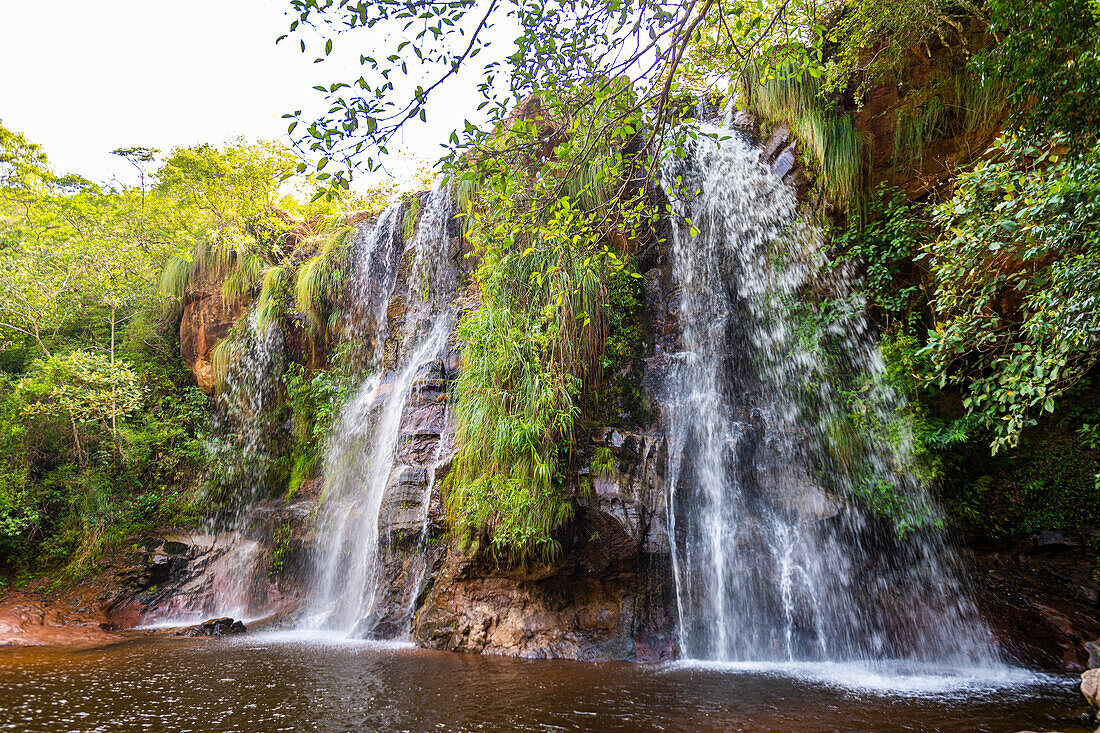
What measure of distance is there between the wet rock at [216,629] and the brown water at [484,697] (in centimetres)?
157

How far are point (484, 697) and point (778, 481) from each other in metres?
4.44

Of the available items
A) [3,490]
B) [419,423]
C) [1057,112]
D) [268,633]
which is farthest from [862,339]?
[3,490]

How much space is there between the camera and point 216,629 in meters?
7.56

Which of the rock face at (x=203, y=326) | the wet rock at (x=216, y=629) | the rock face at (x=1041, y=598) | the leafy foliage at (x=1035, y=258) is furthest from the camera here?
the rock face at (x=203, y=326)

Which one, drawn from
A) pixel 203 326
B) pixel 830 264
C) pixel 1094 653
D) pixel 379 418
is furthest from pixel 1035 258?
pixel 203 326

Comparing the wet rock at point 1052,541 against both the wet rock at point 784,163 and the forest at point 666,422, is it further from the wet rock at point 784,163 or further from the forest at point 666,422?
the wet rock at point 784,163

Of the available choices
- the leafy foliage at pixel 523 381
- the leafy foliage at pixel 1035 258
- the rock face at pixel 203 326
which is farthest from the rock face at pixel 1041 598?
the rock face at pixel 203 326

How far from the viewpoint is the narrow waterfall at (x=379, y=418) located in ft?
25.8

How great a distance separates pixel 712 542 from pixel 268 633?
6.44 m

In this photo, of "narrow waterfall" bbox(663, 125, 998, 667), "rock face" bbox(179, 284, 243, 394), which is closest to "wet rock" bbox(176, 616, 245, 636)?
"narrow waterfall" bbox(663, 125, 998, 667)

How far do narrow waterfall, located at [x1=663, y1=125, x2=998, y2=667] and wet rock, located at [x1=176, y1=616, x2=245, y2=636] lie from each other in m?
6.32

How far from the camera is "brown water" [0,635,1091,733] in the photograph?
12.3 feet

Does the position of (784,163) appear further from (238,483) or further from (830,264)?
(238,483)

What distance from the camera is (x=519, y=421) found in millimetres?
6879
